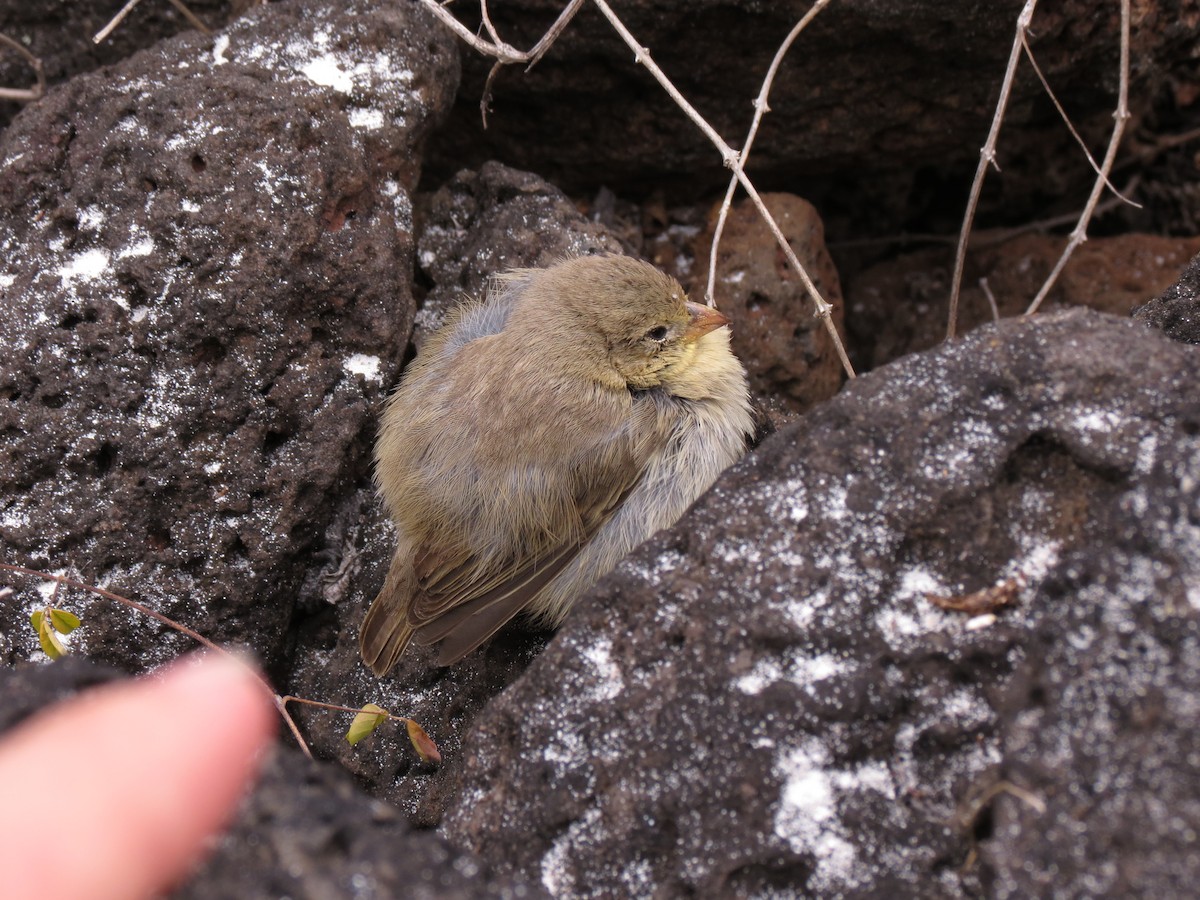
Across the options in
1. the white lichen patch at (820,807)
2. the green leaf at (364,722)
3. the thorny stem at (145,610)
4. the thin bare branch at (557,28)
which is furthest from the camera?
the thin bare branch at (557,28)

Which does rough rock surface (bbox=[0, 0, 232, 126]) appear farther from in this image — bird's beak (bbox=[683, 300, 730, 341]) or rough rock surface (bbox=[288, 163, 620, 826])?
bird's beak (bbox=[683, 300, 730, 341])

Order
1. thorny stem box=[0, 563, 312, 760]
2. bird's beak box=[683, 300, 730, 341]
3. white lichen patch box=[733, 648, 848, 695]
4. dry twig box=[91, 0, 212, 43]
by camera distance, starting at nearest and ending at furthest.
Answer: white lichen patch box=[733, 648, 848, 695], thorny stem box=[0, 563, 312, 760], bird's beak box=[683, 300, 730, 341], dry twig box=[91, 0, 212, 43]

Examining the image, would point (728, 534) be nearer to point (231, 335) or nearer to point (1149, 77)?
point (231, 335)

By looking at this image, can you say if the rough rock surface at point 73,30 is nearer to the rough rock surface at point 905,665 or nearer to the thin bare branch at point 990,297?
the thin bare branch at point 990,297

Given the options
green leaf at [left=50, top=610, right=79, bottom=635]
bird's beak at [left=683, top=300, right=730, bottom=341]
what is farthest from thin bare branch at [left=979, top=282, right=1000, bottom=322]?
green leaf at [left=50, top=610, right=79, bottom=635]

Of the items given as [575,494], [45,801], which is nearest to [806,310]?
[575,494]

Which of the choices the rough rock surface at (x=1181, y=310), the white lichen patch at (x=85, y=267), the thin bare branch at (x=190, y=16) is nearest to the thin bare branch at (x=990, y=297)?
the rough rock surface at (x=1181, y=310)

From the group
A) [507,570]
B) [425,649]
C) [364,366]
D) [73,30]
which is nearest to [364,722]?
[425,649]

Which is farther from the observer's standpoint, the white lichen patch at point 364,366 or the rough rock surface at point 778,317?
the rough rock surface at point 778,317
